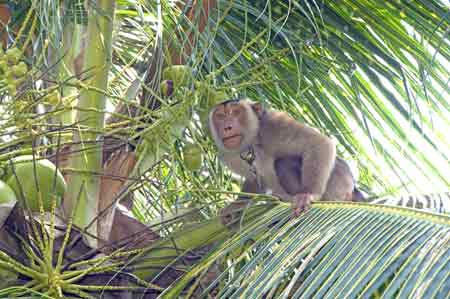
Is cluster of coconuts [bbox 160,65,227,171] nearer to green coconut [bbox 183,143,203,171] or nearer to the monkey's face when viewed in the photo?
green coconut [bbox 183,143,203,171]

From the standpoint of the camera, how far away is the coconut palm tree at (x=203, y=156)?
251 cm

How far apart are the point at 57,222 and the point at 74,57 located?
37.5 inches

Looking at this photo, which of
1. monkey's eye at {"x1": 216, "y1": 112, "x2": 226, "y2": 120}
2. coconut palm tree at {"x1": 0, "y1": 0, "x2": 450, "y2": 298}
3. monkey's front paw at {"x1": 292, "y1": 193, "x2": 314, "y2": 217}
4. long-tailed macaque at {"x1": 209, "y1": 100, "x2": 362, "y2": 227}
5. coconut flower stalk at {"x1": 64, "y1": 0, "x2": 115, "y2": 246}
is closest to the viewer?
coconut palm tree at {"x1": 0, "y1": 0, "x2": 450, "y2": 298}

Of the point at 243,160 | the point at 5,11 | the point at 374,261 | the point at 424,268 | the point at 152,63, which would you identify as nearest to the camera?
the point at 424,268

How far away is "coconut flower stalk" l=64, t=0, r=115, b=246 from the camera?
10.6 feet

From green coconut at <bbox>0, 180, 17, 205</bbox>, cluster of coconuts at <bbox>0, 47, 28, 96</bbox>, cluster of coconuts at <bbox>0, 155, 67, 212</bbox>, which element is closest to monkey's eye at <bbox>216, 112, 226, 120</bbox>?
cluster of coconuts at <bbox>0, 155, 67, 212</bbox>

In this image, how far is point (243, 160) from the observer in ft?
15.3

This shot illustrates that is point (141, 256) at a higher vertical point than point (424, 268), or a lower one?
lower

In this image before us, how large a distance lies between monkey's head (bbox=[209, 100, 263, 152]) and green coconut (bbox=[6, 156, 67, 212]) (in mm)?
1516

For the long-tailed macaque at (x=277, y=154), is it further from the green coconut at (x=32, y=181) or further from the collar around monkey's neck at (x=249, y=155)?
the green coconut at (x=32, y=181)

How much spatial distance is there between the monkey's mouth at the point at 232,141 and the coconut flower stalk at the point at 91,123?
1.34m

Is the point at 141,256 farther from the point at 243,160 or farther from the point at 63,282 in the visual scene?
the point at 243,160

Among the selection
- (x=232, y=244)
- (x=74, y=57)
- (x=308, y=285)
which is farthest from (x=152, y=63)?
(x=308, y=285)

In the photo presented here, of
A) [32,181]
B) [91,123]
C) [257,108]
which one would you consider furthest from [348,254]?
[257,108]
